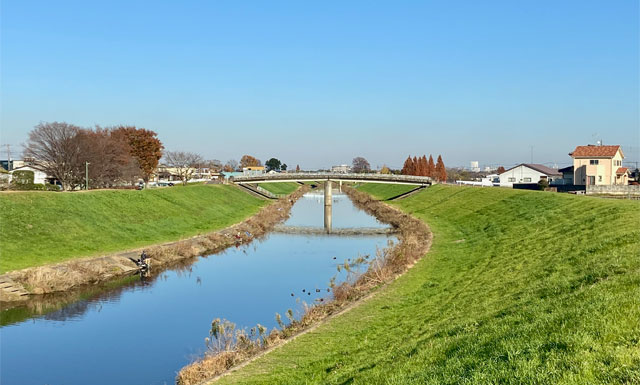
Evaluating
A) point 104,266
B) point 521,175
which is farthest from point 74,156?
point 521,175

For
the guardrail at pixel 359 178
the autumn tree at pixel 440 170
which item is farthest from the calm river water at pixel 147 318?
the autumn tree at pixel 440 170

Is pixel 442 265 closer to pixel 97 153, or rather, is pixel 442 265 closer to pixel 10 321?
pixel 10 321

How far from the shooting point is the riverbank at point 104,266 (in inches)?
1194

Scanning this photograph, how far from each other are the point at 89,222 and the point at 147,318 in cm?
2146

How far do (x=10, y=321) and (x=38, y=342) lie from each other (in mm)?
3785

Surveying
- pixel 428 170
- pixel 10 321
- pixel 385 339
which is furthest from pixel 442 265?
pixel 428 170

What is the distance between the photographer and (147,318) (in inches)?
1094

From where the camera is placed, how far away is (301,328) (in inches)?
863

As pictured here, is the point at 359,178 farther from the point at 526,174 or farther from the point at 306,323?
the point at 306,323

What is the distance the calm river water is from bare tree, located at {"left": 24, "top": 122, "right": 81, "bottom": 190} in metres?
37.3

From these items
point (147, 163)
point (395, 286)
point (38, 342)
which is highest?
point (147, 163)

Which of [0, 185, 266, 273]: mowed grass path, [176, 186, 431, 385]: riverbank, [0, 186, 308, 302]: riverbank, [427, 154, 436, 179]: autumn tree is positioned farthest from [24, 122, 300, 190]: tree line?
[427, 154, 436, 179]: autumn tree

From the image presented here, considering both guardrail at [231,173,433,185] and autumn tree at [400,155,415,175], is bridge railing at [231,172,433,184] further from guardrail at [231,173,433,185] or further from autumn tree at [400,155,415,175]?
autumn tree at [400,155,415,175]

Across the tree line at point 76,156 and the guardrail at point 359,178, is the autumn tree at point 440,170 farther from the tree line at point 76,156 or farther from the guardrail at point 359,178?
the tree line at point 76,156
